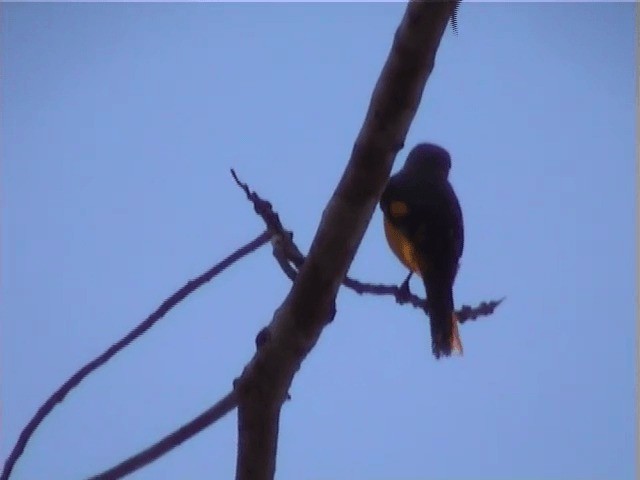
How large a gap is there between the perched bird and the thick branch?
1.11 meters

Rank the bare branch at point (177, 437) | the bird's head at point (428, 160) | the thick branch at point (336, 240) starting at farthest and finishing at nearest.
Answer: the bird's head at point (428, 160) → the bare branch at point (177, 437) → the thick branch at point (336, 240)

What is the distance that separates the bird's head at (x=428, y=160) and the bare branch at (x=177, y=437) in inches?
79.5

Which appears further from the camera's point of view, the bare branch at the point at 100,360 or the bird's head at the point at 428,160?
the bird's head at the point at 428,160

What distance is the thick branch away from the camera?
124cm

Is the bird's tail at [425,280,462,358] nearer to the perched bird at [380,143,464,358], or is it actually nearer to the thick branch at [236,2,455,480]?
the perched bird at [380,143,464,358]

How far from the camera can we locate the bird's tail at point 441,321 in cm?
249

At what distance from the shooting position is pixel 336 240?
4.57 ft

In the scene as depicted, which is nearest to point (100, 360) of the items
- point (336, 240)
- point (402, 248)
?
point (336, 240)

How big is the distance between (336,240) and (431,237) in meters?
1.42

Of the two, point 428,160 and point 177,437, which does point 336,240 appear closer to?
point 177,437

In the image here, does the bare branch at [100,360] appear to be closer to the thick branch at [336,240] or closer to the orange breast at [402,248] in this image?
the thick branch at [336,240]

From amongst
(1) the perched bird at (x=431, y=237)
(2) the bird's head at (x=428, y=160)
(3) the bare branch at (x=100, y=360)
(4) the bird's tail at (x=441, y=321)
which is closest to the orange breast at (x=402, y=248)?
(1) the perched bird at (x=431, y=237)

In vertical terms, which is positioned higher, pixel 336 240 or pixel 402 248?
pixel 402 248

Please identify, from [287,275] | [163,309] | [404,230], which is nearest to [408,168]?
[404,230]
